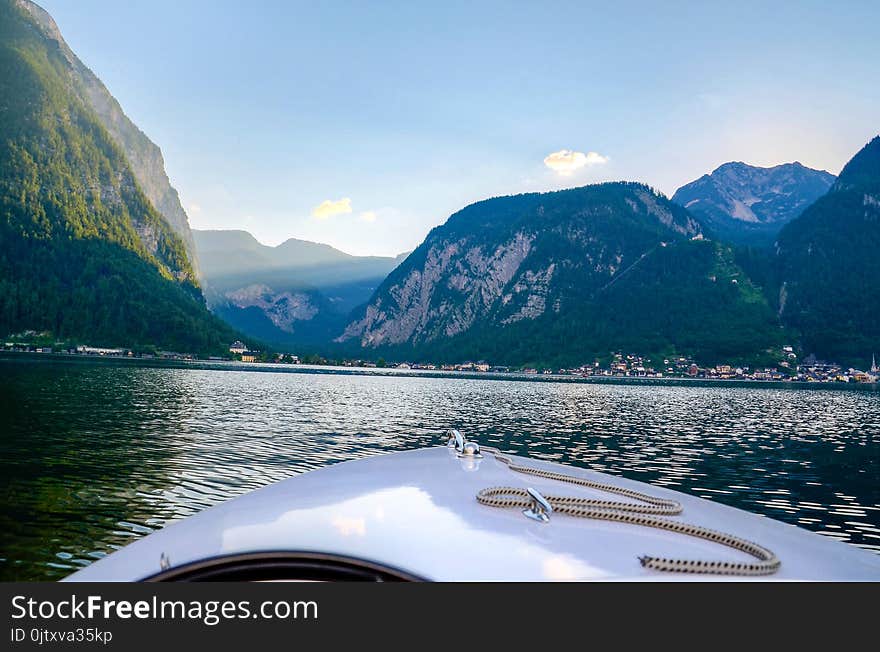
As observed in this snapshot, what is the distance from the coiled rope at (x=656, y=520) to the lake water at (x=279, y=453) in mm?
8589

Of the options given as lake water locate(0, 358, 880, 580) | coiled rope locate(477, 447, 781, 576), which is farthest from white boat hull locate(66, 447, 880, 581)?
lake water locate(0, 358, 880, 580)

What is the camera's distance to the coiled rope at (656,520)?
2.59 metres

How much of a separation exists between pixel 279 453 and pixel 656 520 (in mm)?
22280

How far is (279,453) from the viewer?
23938 mm

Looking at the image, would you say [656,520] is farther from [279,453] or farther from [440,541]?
[279,453]

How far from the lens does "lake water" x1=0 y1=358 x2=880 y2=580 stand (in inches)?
510

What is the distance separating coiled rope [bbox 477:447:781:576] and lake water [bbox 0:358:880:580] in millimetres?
8589
